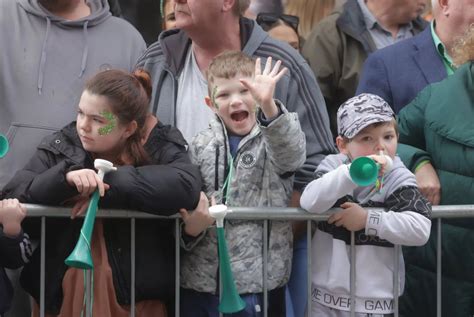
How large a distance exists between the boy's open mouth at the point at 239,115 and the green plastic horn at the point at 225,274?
17.1 inches

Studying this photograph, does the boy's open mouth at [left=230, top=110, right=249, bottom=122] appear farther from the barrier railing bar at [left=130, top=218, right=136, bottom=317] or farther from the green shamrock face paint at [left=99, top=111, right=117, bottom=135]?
the barrier railing bar at [left=130, top=218, right=136, bottom=317]

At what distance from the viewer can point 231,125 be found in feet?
19.6

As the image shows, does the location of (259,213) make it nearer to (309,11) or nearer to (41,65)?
(41,65)

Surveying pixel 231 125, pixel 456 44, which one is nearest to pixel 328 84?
pixel 456 44

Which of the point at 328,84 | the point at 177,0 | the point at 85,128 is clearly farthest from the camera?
the point at 328,84

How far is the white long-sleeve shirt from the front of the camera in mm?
5828

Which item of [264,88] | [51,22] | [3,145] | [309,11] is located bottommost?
[3,145]

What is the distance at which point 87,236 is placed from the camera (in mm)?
5551

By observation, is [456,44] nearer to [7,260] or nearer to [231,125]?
[231,125]

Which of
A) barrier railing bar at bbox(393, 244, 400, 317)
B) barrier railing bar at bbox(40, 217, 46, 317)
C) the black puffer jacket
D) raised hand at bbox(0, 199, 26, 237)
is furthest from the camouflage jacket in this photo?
raised hand at bbox(0, 199, 26, 237)

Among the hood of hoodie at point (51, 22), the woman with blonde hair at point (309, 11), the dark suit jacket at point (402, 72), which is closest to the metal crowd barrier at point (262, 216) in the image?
the hood of hoodie at point (51, 22)

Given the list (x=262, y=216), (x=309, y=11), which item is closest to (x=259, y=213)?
(x=262, y=216)

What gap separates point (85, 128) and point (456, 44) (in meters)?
1.87

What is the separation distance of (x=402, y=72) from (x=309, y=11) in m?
1.63
